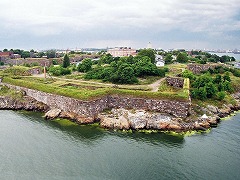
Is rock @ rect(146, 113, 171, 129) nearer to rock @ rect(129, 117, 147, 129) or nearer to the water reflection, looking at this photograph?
rock @ rect(129, 117, 147, 129)

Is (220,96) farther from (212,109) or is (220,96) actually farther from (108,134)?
(108,134)

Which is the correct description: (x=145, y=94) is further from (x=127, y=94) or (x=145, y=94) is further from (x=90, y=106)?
(x=90, y=106)

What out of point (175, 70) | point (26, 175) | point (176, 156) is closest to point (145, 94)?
point (176, 156)

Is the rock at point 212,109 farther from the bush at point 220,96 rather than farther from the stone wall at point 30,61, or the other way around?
the stone wall at point 30,61

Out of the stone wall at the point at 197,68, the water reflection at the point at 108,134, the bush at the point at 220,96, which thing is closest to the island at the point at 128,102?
the bush at the point at 220,96

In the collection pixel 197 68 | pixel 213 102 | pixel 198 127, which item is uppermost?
pixel 197 68

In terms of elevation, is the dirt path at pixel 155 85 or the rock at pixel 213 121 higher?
the dirt path at pixel 155 85

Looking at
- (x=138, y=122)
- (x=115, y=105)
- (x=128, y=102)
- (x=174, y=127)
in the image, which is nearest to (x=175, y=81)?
(x=128, y=102)

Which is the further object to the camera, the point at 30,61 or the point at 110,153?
the point at 30,61
